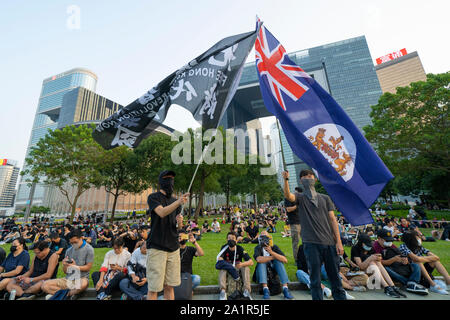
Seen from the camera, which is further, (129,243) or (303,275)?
(129,243)

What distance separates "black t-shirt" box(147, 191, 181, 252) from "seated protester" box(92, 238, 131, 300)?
2620 millimetres

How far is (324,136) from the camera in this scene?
4.56 metres

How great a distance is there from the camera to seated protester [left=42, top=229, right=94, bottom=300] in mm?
4512

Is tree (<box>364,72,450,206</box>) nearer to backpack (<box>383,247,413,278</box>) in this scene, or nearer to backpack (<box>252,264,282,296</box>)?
backpack (<box>383,247,413,278</box>)

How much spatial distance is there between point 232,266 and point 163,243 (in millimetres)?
2449

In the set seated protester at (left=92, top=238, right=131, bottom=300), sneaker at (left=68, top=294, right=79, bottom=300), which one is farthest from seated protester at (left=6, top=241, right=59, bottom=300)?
seated protester at (left=92, top=238, right=131, bottom=300)

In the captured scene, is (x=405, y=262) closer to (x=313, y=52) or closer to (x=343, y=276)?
(x=343, y=276)

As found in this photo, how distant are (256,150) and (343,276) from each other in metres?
85.9

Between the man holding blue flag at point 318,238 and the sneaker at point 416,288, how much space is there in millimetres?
3017

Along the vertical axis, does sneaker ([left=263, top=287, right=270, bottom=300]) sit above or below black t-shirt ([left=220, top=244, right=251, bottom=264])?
below

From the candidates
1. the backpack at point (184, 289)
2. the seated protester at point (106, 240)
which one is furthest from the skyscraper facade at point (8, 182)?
the backpack at point (184, 289)

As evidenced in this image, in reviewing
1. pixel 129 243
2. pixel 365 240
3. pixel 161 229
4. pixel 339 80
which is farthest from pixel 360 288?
pixel 339 80

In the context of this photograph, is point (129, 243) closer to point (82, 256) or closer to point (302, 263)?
point (82, 256)

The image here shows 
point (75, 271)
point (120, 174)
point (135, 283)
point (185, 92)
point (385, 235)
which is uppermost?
point (120, 174)
